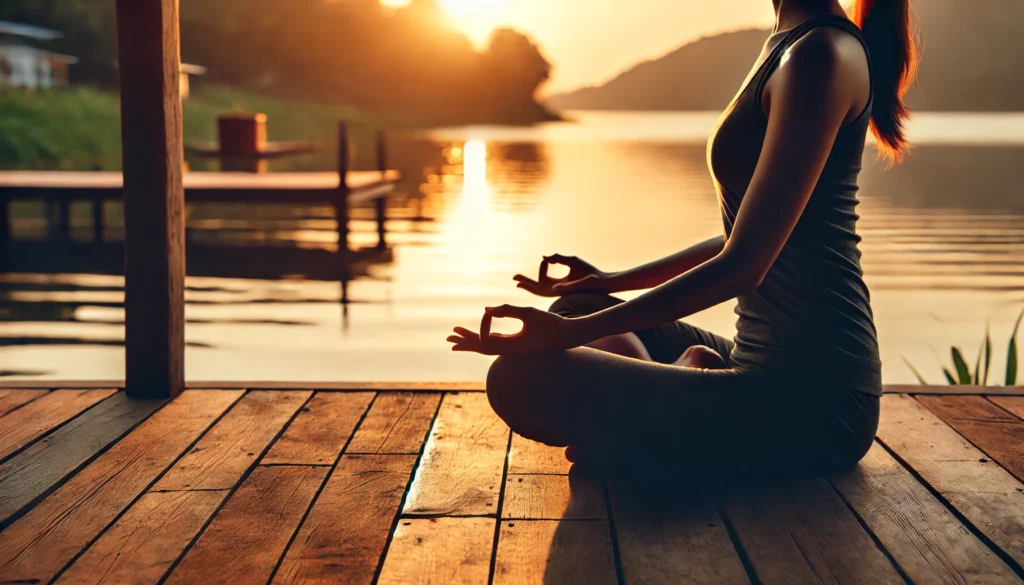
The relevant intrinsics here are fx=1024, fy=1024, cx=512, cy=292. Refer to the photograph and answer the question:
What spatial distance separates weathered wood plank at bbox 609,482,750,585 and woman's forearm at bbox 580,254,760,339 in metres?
0.39

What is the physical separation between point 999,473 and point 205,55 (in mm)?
44146

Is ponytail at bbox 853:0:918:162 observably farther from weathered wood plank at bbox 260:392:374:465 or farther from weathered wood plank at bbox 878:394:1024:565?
weathered wood plank at bbox 260:392:374:465

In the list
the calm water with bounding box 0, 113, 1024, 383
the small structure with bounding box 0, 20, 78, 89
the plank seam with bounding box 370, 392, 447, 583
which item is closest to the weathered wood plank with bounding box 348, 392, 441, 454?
the plank seam with bounding box 370, 392, 447, 583

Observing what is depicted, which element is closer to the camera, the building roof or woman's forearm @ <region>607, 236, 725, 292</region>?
woman's forearm @ <region>607, 236, 725, 292</region>

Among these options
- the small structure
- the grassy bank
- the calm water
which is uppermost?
the small structure

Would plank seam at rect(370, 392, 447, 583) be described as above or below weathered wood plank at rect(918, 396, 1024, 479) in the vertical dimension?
below

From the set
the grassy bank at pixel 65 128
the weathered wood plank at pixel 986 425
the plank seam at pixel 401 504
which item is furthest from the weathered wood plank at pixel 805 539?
the grassy bank at pixel 65 128

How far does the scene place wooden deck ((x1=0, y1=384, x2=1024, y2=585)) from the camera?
179 centimetres

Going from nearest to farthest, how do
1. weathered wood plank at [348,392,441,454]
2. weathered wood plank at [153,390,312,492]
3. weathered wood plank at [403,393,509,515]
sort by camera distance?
1. weathered wood plank at [403,393,509,515]
2. weathered wood plank at [153,390,312,492]
3. weathered wood plank at [348,392,441,454]

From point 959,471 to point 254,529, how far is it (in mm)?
1554

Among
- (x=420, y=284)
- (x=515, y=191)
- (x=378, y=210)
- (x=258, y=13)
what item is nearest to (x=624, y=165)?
(x=515, y=191)

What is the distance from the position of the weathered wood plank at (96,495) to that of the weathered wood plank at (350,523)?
402 mm

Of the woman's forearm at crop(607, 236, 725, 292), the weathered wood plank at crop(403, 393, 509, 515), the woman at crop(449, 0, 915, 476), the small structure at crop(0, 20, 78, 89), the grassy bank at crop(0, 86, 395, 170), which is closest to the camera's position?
the woman at crop(449, 0, 915, 476)

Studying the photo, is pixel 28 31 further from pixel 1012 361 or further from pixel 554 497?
pixel 554 497
